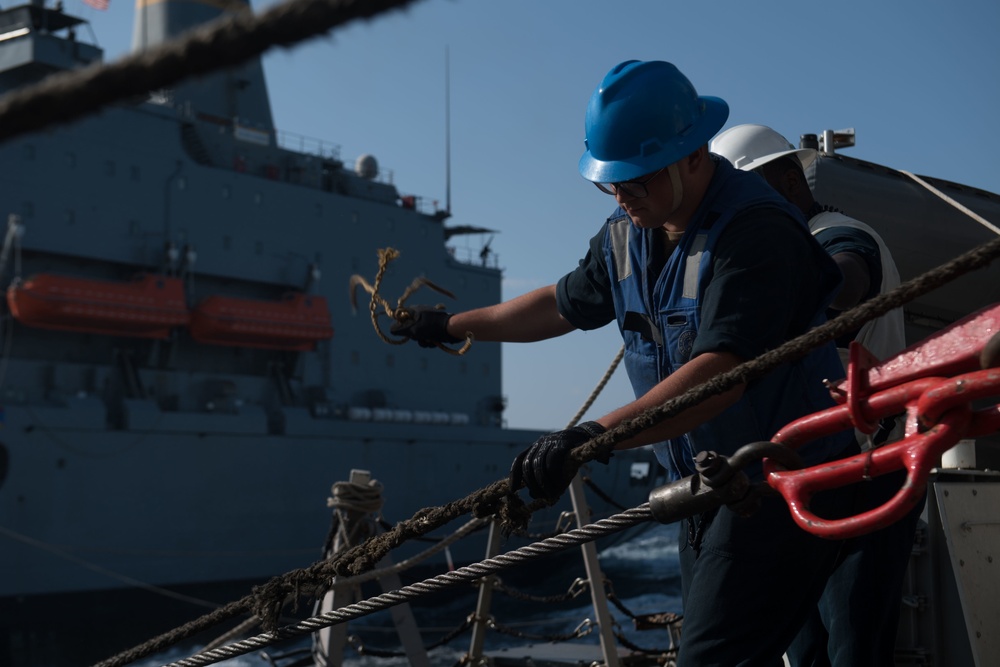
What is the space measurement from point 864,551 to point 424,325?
100cm

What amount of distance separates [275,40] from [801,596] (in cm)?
139

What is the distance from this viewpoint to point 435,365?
22188mm

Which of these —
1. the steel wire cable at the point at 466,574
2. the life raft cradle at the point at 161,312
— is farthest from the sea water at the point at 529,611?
the steel wire cable at the point at 466,574

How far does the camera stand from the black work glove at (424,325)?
222 cm

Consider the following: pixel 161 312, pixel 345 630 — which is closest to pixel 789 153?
pixel 345 630

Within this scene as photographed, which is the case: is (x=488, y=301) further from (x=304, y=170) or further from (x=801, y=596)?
(x=801, y=596)

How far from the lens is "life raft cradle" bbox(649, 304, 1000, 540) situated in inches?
43.8

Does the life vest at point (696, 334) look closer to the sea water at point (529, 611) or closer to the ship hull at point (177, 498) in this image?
the sea water at point (529, 611)

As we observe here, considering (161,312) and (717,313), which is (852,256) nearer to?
(717,313)

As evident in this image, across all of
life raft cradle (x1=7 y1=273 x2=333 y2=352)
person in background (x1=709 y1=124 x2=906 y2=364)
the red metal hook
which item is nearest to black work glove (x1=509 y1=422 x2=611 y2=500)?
the red metal hook

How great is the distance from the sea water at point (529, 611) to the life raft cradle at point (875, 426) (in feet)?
36.4

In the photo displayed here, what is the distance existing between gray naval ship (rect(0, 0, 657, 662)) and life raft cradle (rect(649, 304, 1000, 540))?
45.9ft

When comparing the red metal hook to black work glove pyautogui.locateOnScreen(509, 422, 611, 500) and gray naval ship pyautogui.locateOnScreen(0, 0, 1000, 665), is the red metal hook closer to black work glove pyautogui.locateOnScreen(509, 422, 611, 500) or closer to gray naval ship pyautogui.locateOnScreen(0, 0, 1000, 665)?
black work glove pyautogui.locateOnScreen(509, 422, 611, 500)

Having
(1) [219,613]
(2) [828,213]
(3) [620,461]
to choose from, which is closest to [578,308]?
(2) [828,213]
